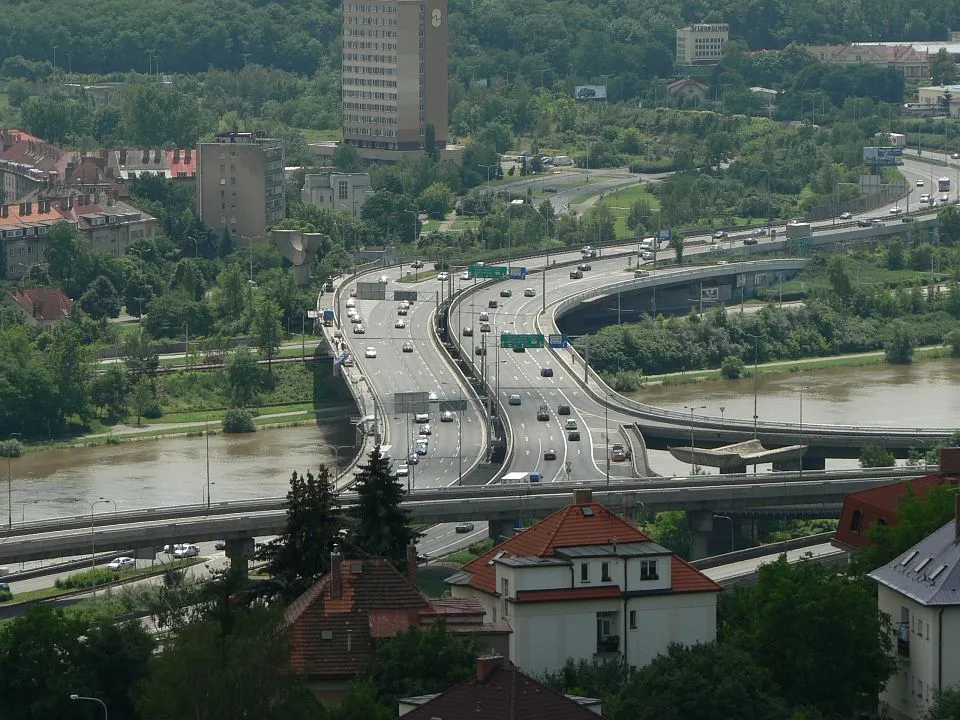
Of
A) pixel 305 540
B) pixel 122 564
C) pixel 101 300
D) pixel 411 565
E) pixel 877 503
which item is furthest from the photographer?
pixel 101 300

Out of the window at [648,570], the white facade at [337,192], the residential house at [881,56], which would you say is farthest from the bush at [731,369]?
the residential house at [881,56]

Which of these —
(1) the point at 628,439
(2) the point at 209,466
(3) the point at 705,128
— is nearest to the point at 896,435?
(1) the point at 628,439

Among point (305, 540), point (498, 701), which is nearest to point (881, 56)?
point (305, 540)

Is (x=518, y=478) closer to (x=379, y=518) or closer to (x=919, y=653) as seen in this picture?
(x=379, y=518)

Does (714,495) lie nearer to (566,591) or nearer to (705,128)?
(566,591)

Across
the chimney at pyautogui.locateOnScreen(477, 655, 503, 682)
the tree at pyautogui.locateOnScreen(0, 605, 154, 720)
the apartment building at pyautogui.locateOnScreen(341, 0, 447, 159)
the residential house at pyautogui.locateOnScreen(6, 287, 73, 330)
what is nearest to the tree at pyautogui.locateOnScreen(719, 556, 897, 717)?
the chimney at pyautogui.locateOnScreen(477, 655, 503, 682)

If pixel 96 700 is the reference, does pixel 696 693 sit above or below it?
above
